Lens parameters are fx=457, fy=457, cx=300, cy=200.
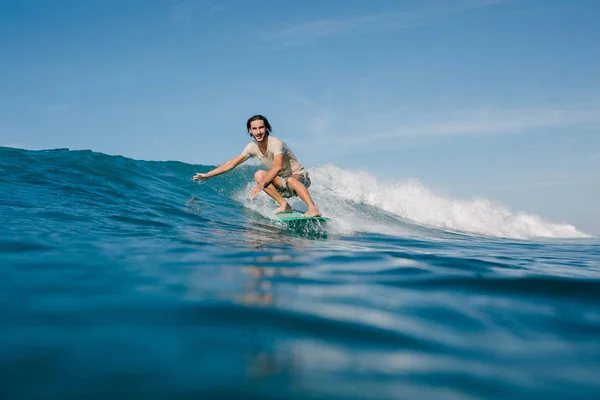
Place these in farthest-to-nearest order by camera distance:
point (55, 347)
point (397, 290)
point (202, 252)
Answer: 1. point (202, 252)
2. point (397, 290)
3. point (55, 347)

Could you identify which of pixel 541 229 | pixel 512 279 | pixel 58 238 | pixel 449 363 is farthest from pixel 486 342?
pixel 541 229

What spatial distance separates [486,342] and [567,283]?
1.97 meters

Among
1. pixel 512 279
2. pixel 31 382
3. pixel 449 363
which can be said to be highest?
pixel 512 279

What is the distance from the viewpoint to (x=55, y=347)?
2.01m

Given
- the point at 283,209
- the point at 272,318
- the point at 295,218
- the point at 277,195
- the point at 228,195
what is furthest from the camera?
the point at 228,195

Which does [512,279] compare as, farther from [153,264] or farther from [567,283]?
[153,264]

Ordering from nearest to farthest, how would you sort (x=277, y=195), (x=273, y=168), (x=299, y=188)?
(x=273, y=168)
(x=299, y=188)
(x=277, y=195)

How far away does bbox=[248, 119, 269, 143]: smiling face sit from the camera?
27.3 feet

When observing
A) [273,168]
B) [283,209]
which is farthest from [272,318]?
[283,209]

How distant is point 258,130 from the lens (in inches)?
329

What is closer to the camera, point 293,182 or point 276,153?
point 276,153

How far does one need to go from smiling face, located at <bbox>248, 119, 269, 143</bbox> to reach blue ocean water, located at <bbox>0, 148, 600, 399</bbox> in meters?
2.79

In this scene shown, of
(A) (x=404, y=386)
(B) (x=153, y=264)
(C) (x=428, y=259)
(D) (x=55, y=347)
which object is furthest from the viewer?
(C) (x=428, y=259)

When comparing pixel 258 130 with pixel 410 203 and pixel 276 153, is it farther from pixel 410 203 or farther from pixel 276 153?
pixel 410 203
